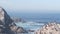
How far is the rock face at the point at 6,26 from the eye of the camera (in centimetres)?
3378

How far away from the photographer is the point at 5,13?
38656 millimetres

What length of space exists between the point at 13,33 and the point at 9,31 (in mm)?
1210

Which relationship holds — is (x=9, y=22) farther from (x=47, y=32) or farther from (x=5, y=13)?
(x=47, y=32)

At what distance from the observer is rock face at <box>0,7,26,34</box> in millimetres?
33781

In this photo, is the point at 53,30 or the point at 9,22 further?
the point at 9,22

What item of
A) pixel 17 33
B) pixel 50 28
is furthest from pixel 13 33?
pixel 50 28

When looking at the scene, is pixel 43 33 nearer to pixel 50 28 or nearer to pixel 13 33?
pixel 50 28

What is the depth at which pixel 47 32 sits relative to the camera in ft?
76.6

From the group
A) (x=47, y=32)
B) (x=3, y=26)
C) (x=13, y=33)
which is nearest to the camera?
(x=47, y=32)

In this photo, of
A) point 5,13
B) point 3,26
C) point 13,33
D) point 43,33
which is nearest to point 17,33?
point 13,33

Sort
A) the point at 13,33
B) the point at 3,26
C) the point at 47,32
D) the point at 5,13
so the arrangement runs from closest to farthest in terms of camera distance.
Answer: the point at 47,32, the point at 13,33, the point at 3,26, the point at 5,13

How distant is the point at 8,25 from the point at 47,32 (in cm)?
1346

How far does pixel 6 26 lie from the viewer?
36.0 m

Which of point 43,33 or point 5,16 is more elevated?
point 5,16
